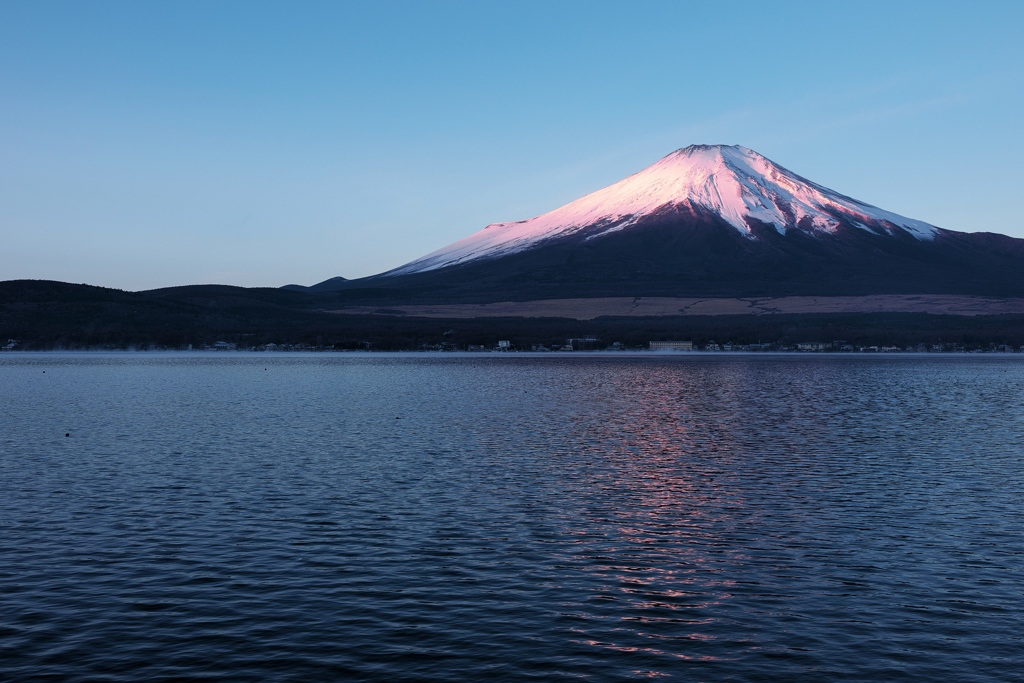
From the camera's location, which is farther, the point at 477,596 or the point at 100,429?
the point at 100,429

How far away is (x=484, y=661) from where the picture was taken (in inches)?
630

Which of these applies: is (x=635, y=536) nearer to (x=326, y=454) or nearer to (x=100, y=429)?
(x=326, y=454)

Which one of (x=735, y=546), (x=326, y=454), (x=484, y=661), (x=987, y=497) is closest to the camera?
(x=484, y=661)

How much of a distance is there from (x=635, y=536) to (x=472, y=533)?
4.39 meters

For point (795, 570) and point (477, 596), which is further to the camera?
point (795, 570)

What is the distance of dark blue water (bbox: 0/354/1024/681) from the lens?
642 inches

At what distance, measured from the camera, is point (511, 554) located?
2309 cm

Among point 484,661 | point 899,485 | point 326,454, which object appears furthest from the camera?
point 326,454

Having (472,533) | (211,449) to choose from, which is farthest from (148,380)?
(472,533)

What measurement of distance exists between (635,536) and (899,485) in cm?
1299

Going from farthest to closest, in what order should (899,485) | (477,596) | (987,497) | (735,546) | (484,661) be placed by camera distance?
(899,485), (987,497), (735,546), (477,596), (484,661)

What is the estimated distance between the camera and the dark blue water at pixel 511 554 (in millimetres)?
16297

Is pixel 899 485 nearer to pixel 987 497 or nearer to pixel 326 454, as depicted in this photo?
pixel 987 497

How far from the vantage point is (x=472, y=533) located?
83.4 feet
